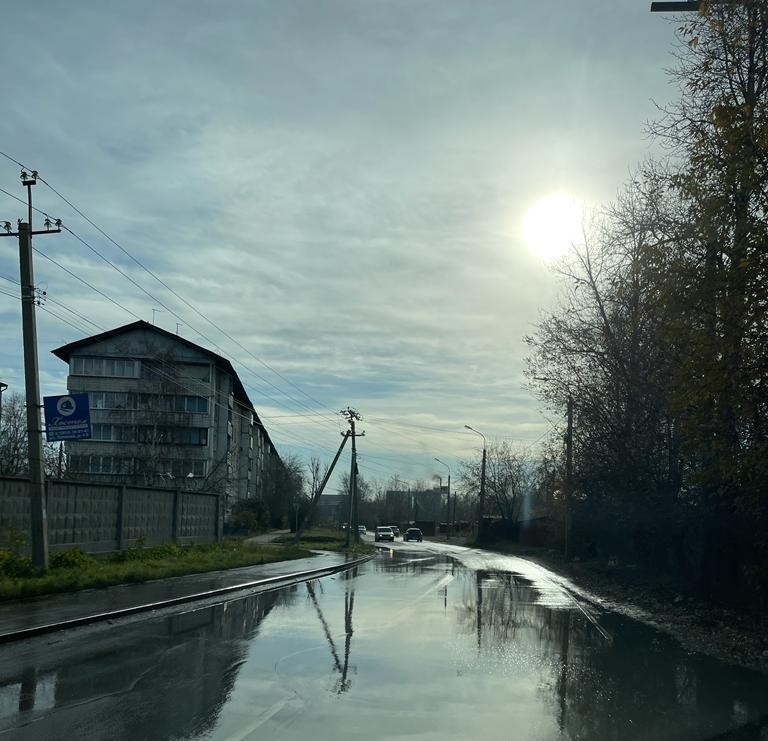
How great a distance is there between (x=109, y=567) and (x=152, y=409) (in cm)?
3622

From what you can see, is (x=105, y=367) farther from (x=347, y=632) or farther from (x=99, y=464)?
(x=347, y=632)

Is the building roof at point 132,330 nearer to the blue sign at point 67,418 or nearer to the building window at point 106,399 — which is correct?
the building window at point 106,399

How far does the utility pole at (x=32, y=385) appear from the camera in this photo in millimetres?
17469

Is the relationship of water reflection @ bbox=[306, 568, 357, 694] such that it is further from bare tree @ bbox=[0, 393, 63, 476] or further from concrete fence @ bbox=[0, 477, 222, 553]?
bare tree @ bbox=[0, 393, 63, 476]

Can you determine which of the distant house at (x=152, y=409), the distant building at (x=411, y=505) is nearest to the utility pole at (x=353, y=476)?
the distant house at (x=152, y=409)

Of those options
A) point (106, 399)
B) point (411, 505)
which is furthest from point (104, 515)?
point (411, 505)

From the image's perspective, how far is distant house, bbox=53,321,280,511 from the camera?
56.3 meters

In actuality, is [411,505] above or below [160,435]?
below

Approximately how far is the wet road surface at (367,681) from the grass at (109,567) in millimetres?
2879

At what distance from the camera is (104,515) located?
947 inches

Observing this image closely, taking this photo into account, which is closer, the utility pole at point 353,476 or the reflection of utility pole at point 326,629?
the reflection of utility pole at point 326,629

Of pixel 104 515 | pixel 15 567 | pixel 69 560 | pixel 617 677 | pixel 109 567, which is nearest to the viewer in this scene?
pixel 617 677

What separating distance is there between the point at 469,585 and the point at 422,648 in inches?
500

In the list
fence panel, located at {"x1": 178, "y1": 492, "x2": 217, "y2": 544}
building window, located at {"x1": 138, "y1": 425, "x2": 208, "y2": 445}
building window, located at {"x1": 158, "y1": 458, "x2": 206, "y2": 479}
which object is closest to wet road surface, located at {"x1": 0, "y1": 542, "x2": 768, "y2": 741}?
fence panel, located at {"x1": 178, "y1": 492, "x2": 217, "y2": 544}
